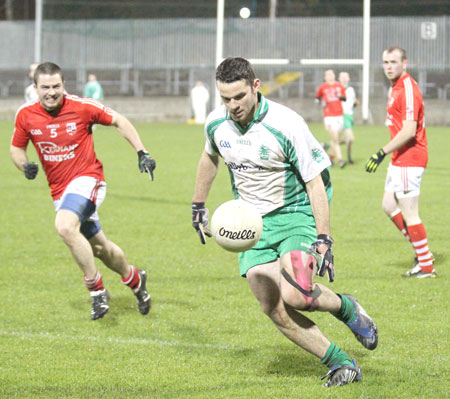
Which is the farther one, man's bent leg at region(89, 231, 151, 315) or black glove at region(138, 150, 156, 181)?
man's bent leg at region(89, 231, 151, 315)

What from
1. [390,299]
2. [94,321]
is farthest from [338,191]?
[94,321]

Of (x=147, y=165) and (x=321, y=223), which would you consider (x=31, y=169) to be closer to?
(x=147, y=165)

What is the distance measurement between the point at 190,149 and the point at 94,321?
1769cm

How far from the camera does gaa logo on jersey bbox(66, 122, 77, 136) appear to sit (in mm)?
7453

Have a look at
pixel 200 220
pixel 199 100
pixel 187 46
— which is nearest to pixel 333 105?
pixel 200 220

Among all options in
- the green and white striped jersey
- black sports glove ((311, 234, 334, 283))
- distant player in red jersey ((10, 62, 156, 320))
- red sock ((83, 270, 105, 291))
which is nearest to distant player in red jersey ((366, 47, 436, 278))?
distant player in red jersey ((10, 62, 156, 320))

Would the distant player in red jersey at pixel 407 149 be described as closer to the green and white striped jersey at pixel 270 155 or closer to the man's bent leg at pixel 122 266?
the man's bent leg at pixel 122 266

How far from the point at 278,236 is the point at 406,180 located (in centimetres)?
368

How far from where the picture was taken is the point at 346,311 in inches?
214

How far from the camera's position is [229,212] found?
17.0 ft

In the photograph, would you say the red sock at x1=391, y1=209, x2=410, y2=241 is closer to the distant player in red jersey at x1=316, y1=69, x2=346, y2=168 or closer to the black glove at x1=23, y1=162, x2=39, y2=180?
the black glove at x1=23, y1=162, x2=39, y2=180

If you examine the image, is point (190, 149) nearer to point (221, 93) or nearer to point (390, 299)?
point (390, 299)

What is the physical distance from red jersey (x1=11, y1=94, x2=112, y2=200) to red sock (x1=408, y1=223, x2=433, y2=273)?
3286 millimetres

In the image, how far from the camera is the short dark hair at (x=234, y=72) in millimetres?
5047
